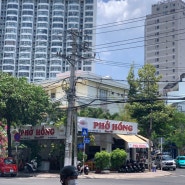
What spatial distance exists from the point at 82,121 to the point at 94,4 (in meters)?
111

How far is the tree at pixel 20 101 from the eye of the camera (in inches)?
1097

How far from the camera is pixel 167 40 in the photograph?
11781 centimetres

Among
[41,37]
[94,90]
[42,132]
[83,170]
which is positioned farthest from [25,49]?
[83,170]

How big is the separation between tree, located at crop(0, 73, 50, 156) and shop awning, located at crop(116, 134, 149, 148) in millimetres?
7919

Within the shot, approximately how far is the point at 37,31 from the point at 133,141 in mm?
108689

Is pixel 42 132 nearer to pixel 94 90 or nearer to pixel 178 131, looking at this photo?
pixel 94 90

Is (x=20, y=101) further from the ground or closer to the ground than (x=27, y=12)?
closer to the ground

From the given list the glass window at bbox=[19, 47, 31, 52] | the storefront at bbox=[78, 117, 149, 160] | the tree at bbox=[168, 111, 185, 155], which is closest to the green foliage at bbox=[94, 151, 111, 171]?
the storefront at bbox=[78, 117, 149, 160]

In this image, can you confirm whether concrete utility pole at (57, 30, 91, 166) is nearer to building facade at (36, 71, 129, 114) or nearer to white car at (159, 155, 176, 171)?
white car at (159, 155, 176, 171)

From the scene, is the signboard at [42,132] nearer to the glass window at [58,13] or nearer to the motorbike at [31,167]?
the motorbike at [31,167]

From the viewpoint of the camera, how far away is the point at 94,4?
135750 millimetres

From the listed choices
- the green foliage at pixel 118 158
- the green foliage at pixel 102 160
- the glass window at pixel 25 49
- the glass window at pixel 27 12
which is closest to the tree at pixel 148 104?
the green foliage at pixel 118 158

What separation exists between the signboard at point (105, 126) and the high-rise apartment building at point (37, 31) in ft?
319

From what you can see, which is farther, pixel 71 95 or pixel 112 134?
pixel 112 134
